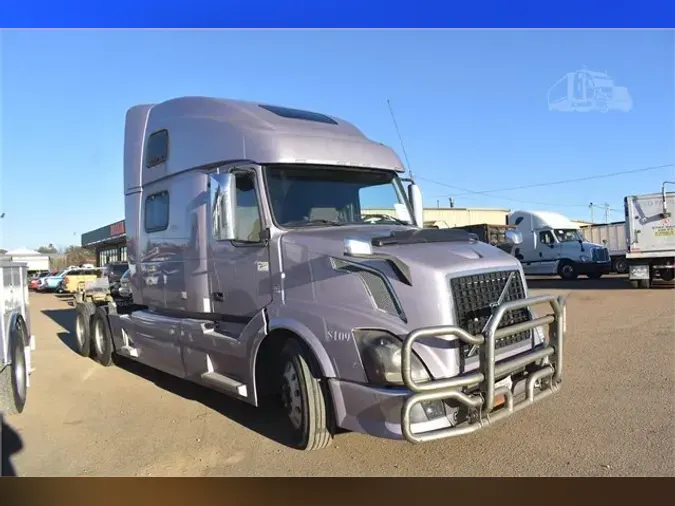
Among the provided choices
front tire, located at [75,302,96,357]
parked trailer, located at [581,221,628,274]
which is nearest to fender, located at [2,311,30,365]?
front tire, located at [75,302,96,357]

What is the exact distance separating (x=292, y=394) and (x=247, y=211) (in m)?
1.64

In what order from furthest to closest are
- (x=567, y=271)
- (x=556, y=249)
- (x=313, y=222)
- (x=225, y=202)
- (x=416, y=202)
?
(x=556, y=249) < (x=567, y=271) < (x=416, y=202) < (x=313, y=222) < (x=225, y=202)

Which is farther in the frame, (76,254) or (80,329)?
(76,254)

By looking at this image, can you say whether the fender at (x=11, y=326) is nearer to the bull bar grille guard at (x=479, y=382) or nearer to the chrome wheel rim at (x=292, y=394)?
the chrome wheel rim at (x=292, y=394)

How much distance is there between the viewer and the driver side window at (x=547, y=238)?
23.4 m

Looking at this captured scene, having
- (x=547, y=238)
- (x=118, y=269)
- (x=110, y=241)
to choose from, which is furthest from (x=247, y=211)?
(x=547, y=238)

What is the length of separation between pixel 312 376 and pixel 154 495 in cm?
143

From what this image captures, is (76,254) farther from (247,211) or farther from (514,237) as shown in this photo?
(514,237)

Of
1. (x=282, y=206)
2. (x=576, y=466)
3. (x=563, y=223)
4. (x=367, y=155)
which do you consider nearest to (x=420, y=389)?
(x=576, y=466)

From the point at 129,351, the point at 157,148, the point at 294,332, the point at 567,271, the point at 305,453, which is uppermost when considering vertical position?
the point at 157,148

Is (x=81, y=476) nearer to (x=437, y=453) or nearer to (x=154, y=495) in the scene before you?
(x=154, y=495)

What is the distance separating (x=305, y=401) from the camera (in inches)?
161

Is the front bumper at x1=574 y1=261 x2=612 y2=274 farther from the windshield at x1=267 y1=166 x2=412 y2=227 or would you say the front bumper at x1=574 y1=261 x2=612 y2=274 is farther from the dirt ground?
the windshield at x1=267 y1=166 x2=412 y2=227

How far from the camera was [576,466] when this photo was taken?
3959mm
